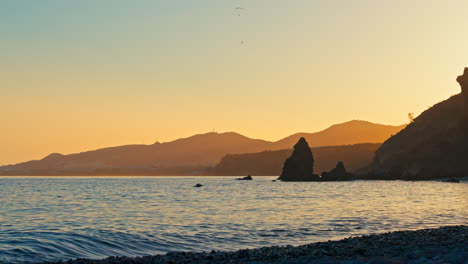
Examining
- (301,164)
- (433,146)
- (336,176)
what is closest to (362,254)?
(433,146)

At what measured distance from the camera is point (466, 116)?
16062cm

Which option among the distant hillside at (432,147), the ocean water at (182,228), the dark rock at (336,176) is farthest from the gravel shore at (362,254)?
the dark rock at (336,176)

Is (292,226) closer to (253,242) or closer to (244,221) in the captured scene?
(244,221)

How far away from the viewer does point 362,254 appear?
19906 millimetres

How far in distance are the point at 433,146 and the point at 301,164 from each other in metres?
42.9

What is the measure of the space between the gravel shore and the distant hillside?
5950 inches

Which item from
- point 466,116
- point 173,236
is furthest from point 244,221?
point 466,116

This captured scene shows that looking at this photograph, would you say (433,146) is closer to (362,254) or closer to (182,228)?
(182,228)

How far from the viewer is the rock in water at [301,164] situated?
178m

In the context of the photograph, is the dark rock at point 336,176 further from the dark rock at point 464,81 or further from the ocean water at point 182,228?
the ocean water at point 182,228

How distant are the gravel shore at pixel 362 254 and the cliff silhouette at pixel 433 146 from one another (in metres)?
144

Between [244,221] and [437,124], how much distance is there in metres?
149

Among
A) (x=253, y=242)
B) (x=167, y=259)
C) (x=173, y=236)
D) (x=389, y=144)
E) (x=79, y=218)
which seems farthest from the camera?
(x=389, y=144)

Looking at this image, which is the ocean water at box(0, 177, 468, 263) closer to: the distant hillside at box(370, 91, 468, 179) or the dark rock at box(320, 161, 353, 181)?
the distant hillside at box(370, 91, 468, 179)
